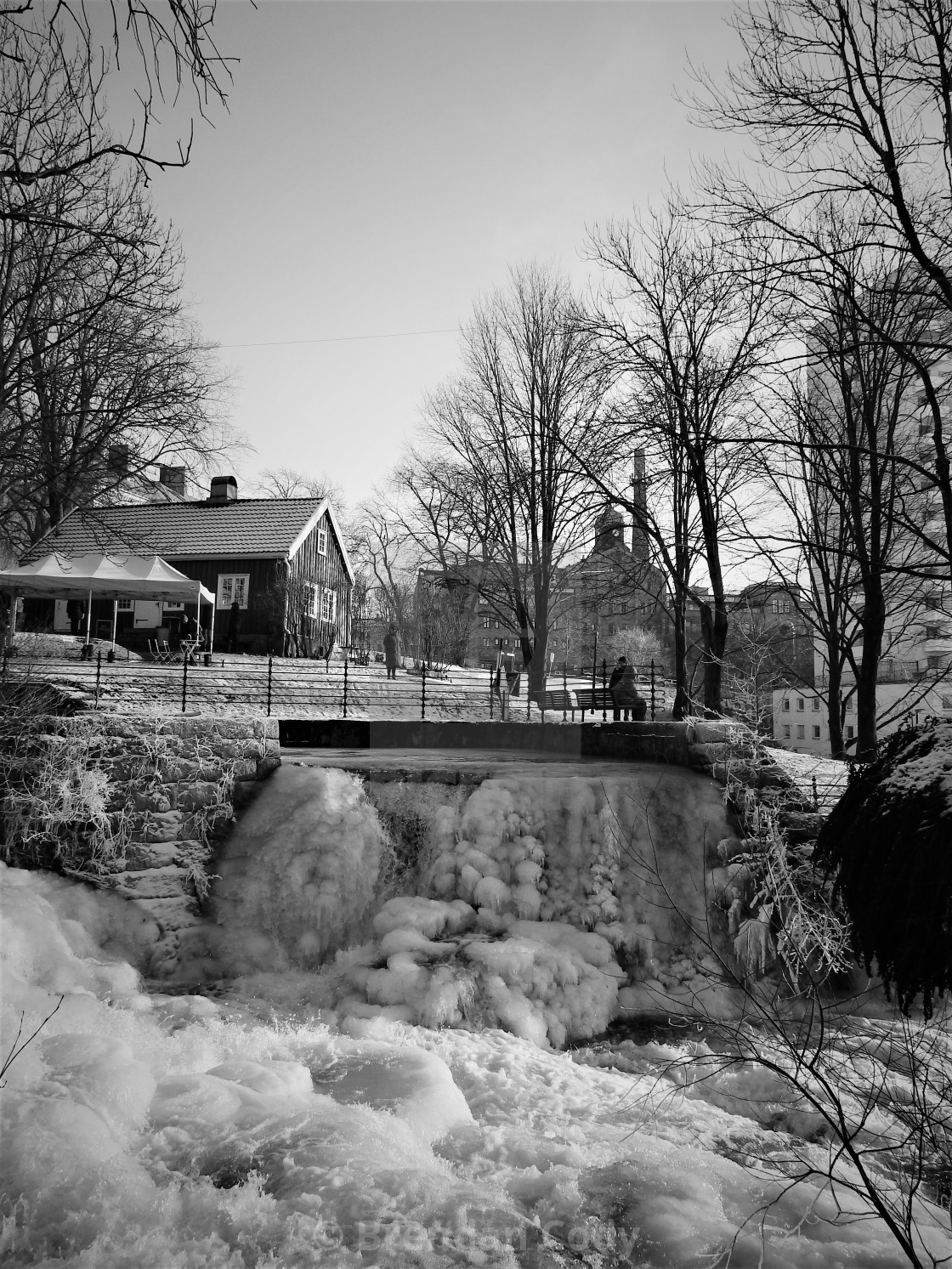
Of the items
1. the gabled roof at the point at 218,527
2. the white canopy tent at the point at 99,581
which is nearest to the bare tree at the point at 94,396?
the white canopy tent at the point at 99,581

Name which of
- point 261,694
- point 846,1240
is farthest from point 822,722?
point 846,1240

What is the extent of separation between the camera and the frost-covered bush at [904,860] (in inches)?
119

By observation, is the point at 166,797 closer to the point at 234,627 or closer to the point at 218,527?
the point at 234,627

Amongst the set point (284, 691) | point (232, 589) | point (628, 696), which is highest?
point (232, 589)

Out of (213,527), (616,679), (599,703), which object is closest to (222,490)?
(213,527)

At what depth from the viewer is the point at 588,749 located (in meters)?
15.7

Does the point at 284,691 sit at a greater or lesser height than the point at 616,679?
lesser

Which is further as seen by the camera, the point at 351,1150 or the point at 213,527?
the point at 213,527

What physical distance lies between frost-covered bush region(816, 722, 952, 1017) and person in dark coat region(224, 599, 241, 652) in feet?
82.0

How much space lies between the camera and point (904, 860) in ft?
10.3

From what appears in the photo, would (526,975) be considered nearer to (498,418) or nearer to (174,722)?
(174,722)

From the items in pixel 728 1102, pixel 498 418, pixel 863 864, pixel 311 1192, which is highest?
pixel 498 418

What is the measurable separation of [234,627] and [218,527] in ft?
14.8

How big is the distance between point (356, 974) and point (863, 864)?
700cm
